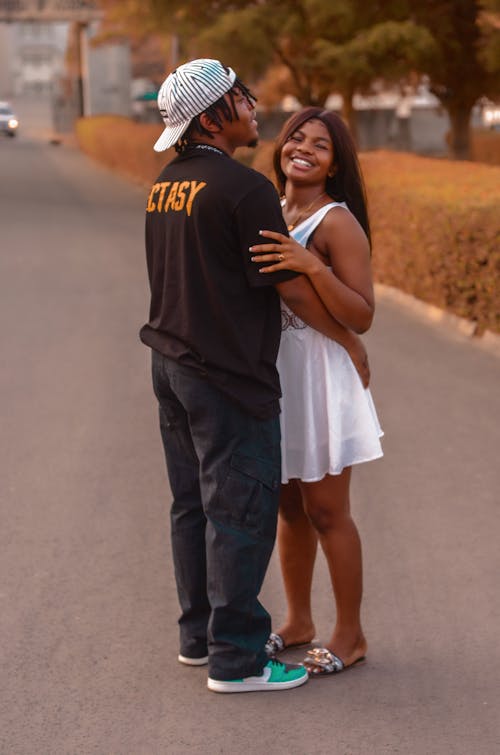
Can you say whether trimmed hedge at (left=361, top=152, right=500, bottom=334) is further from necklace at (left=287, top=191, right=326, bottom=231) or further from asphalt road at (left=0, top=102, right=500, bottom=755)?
necklace at (left=287, top=191, right=326, bottom=231)

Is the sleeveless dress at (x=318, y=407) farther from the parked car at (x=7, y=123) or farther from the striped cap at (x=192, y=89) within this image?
the parked car at (x=7, y=123)

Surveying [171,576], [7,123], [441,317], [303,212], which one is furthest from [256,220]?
[7,123]

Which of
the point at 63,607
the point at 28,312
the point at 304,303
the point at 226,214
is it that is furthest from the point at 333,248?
the point at 28,312

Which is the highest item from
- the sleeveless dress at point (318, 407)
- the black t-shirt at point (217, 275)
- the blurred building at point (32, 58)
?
the black t-shirt at point (217, 275)

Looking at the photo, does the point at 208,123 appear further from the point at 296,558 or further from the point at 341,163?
the point at 296,558

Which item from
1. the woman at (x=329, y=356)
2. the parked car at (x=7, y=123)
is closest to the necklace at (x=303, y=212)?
the woman at (x=329, y=356)

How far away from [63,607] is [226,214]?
77.5 inches

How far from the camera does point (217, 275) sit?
3.44m

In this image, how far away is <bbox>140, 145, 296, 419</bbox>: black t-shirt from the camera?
11.0 feet

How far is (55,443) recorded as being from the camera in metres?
7.01

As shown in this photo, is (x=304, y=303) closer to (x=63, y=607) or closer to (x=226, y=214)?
(x=226, y=214)

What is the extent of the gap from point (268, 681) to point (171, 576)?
46.7 inches

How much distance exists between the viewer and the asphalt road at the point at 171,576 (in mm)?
3676

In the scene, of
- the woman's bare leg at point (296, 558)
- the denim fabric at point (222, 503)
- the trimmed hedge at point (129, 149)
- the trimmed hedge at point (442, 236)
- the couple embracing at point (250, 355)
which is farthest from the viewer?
the trimmed hedge at point (129, 149)
